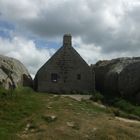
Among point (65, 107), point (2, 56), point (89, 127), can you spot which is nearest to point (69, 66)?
point (2, 56)

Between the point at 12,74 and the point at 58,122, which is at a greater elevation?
the point at 12,74

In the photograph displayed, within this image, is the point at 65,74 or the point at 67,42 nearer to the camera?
the point at 65,74

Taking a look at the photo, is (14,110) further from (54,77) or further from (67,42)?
(67,42)

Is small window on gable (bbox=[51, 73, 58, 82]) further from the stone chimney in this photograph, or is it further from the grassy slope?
the grassy slope

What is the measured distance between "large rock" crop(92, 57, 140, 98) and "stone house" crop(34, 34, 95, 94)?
1.69 m

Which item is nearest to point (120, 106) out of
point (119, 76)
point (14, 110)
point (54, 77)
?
point (119, 76)

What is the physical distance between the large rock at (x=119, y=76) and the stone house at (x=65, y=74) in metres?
1.69

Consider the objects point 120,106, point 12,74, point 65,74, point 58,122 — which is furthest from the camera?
point 65,74

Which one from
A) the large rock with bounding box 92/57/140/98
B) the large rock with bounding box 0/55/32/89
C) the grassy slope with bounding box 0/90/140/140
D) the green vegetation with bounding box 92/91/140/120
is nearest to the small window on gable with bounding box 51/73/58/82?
the large rock with bounding box 0/55/32/89

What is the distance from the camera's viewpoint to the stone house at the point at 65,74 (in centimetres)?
4538

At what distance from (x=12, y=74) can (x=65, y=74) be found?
5908mm

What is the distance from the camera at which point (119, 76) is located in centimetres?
4406

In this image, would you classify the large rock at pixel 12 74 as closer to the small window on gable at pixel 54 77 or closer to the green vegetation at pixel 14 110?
the small window on gable at pixel 54 77

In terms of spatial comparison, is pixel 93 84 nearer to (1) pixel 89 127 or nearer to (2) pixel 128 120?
(2) pixel 128 120
